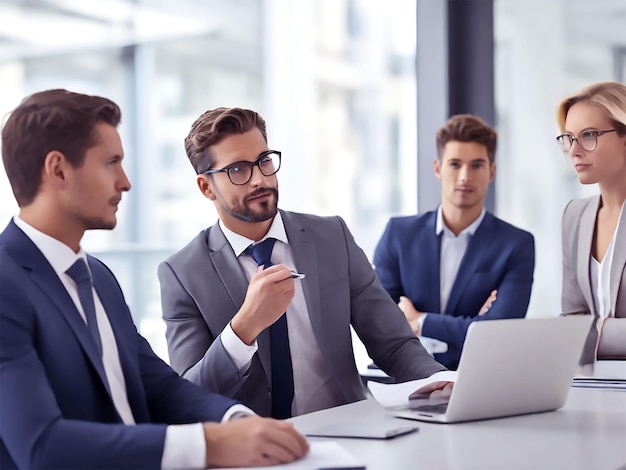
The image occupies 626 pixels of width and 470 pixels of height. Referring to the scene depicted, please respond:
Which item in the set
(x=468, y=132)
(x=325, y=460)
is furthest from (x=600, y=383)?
(x=468, y=132)

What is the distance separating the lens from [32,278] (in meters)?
1.72

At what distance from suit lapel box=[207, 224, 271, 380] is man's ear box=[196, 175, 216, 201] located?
0.13 metres

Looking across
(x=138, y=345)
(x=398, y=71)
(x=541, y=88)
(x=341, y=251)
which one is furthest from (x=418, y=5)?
(x=398, y=71)

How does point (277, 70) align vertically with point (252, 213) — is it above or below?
above

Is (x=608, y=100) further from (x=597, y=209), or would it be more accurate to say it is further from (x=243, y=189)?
(x=243, y=189)

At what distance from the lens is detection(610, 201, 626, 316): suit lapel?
3.34m

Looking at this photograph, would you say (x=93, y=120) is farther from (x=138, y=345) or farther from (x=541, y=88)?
(x=541, y=88)

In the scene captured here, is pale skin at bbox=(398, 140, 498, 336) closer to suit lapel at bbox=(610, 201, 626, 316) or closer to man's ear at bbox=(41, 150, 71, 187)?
suit lapel at bbox=(610, 201, 626, 316)

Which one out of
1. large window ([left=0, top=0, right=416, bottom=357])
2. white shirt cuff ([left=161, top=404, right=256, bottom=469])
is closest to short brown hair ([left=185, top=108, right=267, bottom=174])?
white shirt cuff ([left=161, top=404, right=256, bottom=469])

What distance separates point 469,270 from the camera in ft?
12.7

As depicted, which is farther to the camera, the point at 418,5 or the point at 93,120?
the point at 418,5

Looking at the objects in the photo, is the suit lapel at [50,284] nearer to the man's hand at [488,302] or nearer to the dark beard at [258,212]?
the dark beard at [258,212]

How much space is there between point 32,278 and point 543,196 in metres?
3.64

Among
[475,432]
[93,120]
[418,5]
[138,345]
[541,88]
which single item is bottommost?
[475,432]
